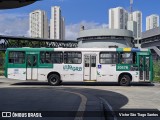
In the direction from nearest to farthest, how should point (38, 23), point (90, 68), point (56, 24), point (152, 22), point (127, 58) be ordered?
point (90, 68), point (127, 58), point (56, 24), point (38, 23), point (152, 22)

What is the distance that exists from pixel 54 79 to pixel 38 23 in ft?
416

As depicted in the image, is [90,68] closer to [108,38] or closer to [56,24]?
[108,38]

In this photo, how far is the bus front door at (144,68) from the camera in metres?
24.6

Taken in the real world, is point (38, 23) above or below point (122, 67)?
above

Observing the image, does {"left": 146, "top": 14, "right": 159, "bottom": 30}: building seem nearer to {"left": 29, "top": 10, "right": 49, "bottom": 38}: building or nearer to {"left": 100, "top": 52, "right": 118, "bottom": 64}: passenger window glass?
{"left": 29, "top": 10, "right": 49, "bottom": 38}: building

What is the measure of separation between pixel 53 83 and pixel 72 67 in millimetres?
1800

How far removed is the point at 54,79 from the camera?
82.4 feet

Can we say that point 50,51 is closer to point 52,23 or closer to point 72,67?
point 72,67

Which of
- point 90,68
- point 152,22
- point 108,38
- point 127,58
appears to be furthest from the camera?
point 152,22

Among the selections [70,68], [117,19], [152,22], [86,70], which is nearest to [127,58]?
[86,70]

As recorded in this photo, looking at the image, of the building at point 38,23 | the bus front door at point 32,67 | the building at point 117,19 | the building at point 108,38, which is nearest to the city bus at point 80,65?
the bus front door at point 32,67

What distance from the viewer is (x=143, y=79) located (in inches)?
969

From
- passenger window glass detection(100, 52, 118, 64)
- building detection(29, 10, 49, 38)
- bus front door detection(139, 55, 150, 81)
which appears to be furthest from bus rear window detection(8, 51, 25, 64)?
building detection(29, 10, 49, 38)

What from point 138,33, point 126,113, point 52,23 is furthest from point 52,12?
point 126,113
